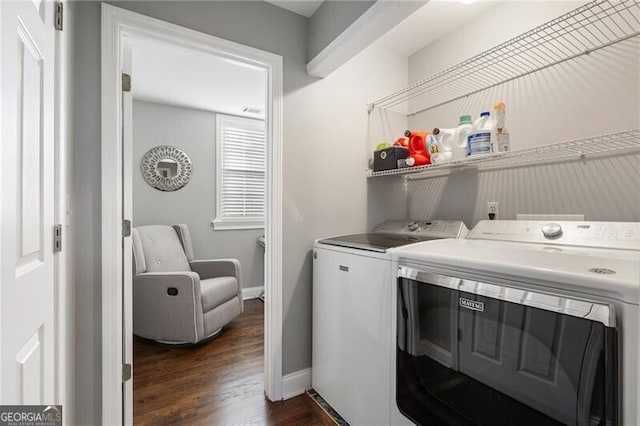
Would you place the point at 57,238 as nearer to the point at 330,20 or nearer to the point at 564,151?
the point at 330,20

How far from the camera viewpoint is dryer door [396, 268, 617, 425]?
29.0 inches

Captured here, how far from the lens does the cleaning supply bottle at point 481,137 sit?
1.39 meters

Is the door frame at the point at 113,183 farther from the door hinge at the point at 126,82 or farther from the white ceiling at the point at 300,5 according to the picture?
the white ceiling at the point at 300,5

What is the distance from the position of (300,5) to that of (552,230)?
1772 millimetres

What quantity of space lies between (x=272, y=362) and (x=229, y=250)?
7.14 feet

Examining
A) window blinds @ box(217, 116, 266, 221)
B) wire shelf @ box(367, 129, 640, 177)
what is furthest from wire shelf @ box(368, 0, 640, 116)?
window blinds @ box(217, 116, 266, 221)

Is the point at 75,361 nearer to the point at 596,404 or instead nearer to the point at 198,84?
the point at 596,404

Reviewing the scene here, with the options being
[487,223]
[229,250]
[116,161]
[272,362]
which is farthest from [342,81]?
[229,250]

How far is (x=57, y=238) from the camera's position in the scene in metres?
1.00

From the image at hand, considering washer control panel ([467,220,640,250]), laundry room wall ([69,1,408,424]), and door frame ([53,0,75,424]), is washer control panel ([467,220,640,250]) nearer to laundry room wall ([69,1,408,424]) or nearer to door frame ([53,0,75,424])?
laundry room wall ([69,1,408,424])

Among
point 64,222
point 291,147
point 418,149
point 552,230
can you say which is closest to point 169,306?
point 64,222

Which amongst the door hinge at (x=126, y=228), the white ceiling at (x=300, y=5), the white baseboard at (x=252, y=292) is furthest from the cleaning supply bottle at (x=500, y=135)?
the white baseboard at (x=252, y=292)

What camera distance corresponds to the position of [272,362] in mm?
1748

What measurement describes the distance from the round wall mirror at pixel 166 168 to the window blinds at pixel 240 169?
1.36 feet
